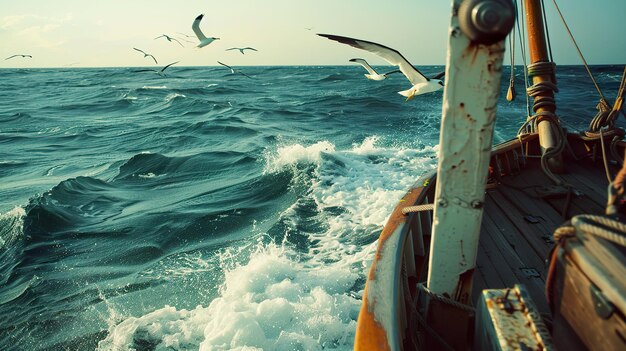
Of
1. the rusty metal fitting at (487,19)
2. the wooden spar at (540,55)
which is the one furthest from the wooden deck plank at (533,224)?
the rusty metal fitting at (487,19)

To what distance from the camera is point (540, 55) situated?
168 inches

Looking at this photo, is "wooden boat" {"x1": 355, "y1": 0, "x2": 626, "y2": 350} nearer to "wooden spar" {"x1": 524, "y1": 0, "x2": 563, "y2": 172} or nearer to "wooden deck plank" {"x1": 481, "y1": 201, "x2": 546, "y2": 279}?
"wooden deck plank" {"x1": 481, "y1": 201, "x2": 546, "y2": 279}

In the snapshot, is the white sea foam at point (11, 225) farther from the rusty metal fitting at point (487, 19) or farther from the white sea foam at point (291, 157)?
the rusty metal fitting at point (487, 19)

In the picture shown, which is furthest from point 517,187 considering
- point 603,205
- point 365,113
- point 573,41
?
point 365,113

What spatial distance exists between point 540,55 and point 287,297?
415cm

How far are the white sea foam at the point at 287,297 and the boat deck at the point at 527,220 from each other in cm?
188

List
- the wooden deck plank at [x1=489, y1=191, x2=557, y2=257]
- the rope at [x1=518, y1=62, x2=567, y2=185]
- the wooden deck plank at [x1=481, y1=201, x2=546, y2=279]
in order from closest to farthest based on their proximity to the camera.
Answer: the wooden deck plank at [x1=481, y1=201, x2=546, y2=279]
the wooden deck plank at [x1=489, y1=191, x2=557, y2=257]
the rope at [x1=518, y1=62, x2=567, y2=185]

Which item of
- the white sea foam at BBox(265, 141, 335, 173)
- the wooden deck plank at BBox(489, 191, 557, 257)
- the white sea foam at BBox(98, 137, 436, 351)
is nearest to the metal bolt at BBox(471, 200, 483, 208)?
the wooden deck plank at BBox(489, 191, 557, 257)

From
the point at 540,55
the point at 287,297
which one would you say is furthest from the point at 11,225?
the point at 540,55

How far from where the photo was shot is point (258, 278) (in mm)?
5297

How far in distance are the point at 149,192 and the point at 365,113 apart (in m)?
14.7

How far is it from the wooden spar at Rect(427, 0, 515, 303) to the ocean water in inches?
111

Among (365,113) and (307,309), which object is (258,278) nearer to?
(307,309)

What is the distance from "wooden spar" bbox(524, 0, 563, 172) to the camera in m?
4.15
